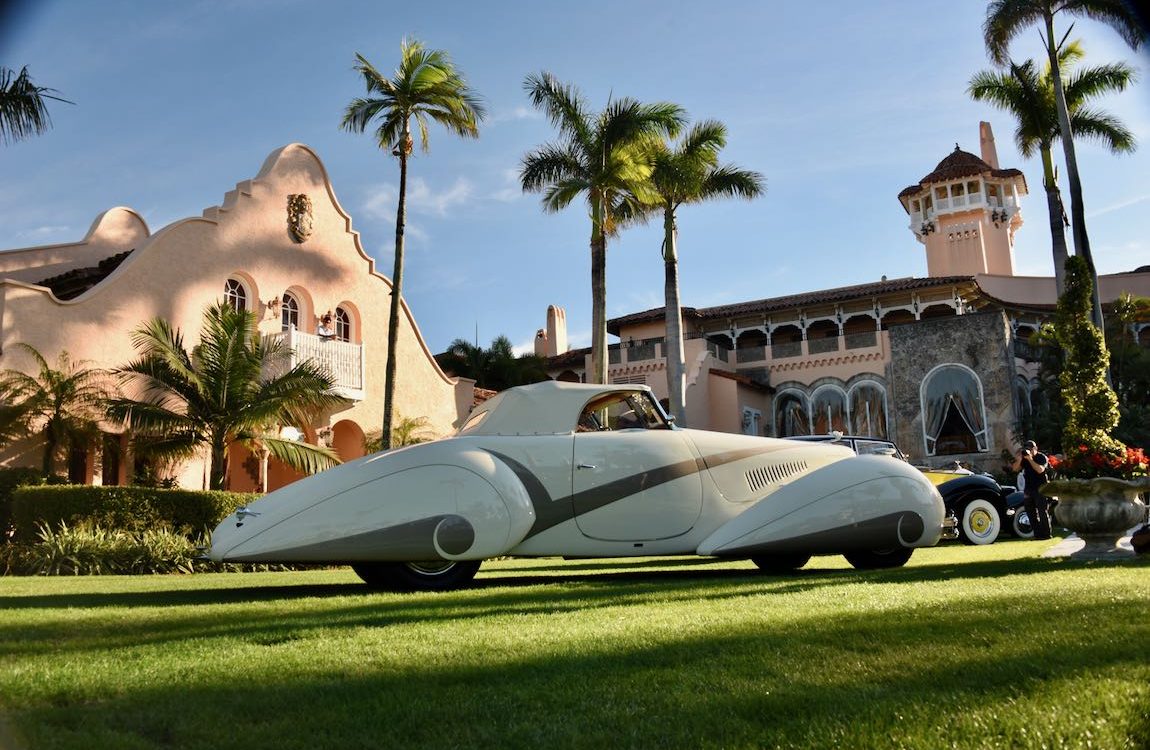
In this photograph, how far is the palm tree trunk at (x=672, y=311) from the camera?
25.4 m

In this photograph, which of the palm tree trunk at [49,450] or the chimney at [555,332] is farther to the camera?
the chimney at [555,332]

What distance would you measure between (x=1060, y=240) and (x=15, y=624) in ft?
87.8

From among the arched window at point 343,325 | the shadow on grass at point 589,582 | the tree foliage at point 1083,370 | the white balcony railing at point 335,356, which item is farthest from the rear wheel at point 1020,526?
the arched window at point 343,325

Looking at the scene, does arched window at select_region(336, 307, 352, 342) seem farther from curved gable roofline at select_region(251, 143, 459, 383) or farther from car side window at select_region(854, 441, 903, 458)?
car side window at select_region(854, 441, 903, 458)

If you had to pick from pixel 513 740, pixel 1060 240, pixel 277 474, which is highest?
pixel 1060 240

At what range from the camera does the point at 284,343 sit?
67.7 ft

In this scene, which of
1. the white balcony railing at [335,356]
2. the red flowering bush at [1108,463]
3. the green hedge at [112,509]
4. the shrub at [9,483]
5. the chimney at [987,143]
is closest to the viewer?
the red flowering bush at [1108,463]

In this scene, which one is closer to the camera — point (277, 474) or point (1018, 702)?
point (1018, 702)

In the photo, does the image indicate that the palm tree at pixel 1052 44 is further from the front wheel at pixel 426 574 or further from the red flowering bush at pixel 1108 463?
the front wheel at pixel 426 574

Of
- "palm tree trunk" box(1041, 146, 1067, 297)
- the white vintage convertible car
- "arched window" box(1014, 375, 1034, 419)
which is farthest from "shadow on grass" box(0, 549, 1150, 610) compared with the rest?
"arched window" box(1014, 375, 1034, 419)

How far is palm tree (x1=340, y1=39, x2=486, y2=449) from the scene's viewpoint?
2056cm

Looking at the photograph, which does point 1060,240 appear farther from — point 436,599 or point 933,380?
point 436,599

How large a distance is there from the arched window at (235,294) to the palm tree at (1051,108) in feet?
71.1

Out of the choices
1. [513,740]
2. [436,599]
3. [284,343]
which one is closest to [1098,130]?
[284,343]
